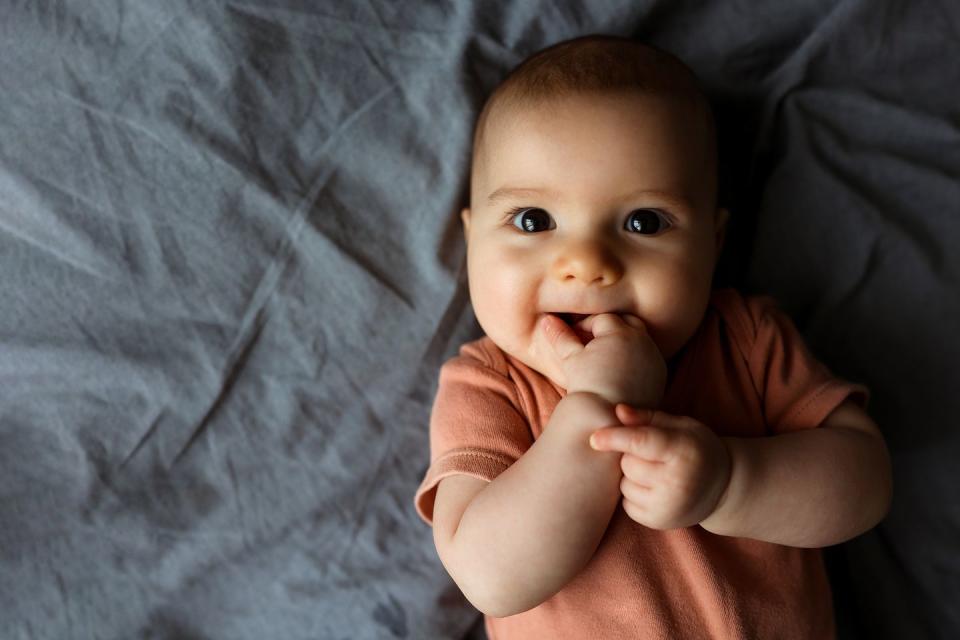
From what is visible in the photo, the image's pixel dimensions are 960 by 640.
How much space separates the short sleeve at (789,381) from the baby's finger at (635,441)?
301 millimetres

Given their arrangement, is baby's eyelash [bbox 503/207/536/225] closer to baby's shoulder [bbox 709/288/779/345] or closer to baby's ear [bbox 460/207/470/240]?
baby's ear [bbox 460/207/470/240]

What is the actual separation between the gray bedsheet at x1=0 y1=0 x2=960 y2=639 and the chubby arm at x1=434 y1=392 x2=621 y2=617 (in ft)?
0.96

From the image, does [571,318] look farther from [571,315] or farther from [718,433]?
[718,433]

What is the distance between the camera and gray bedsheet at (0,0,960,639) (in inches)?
43.0

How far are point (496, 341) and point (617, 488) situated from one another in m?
0.25

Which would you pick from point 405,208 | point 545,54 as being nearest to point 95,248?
point 405,208

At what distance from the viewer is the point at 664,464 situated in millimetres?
821

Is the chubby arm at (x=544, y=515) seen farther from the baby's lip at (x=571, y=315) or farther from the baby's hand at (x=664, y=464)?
the baby's lip at (x=571, y=315)

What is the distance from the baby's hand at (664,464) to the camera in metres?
0.81

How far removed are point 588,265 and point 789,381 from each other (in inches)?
13.8

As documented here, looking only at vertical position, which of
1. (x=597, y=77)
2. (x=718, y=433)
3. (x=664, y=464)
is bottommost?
(x=718, y=433)

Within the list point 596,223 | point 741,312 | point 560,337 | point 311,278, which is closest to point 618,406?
point 560,337

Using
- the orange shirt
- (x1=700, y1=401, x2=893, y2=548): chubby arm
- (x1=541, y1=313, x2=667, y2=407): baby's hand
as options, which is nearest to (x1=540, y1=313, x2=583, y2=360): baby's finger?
(x1=541, y1=313, x2=667, y2=407): baby's hand

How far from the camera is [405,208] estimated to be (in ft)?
3.83
